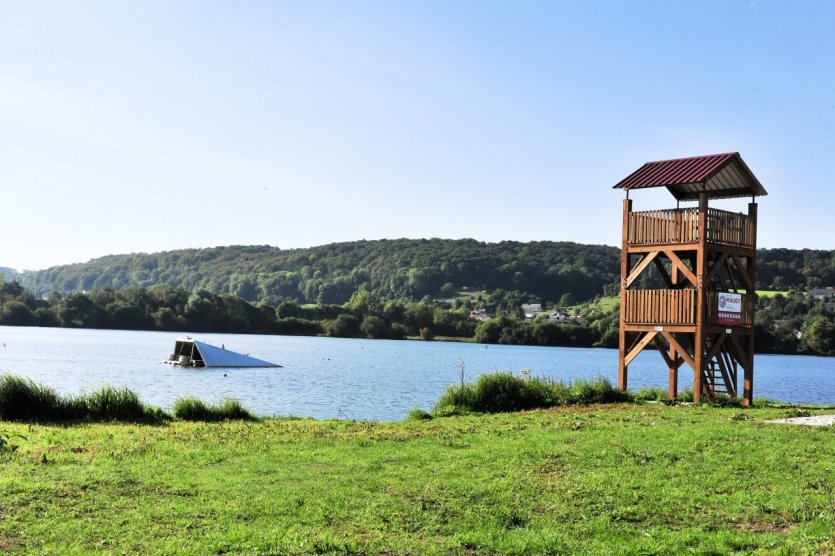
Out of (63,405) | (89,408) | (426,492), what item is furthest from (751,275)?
(63,405)

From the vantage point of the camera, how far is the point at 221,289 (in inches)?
7825

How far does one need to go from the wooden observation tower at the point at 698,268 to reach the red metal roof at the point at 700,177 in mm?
31

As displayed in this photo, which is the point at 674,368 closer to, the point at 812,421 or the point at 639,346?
the point at 639,346

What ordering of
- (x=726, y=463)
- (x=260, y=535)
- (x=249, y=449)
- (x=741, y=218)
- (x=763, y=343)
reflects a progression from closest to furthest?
(x=260, y=535) → (x=726, y=463) → (x=249, y=449) → (x=741, y=218) → (x=763, y=343)

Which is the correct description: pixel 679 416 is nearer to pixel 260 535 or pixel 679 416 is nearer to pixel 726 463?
pixel 726 463

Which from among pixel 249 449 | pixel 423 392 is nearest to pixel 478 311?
pixel 423 392

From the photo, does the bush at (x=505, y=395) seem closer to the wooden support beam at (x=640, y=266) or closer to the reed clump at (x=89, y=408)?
the wooden support beam at (x=640, y=266)

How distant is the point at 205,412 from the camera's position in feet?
67.6

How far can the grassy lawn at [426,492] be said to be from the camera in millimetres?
8539

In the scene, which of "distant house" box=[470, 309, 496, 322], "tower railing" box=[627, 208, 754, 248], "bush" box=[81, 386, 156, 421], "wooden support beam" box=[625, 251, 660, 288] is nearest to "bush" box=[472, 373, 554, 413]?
"wooden support beam" box=[625, 251, 660, 288]

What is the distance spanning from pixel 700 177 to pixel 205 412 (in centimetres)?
1522

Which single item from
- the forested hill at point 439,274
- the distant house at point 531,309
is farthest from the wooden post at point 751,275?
the forested hill at point 439,274

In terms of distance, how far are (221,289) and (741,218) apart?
596ft

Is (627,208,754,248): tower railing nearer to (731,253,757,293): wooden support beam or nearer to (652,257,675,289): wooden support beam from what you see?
(731,253,757,293): wooden support beam
